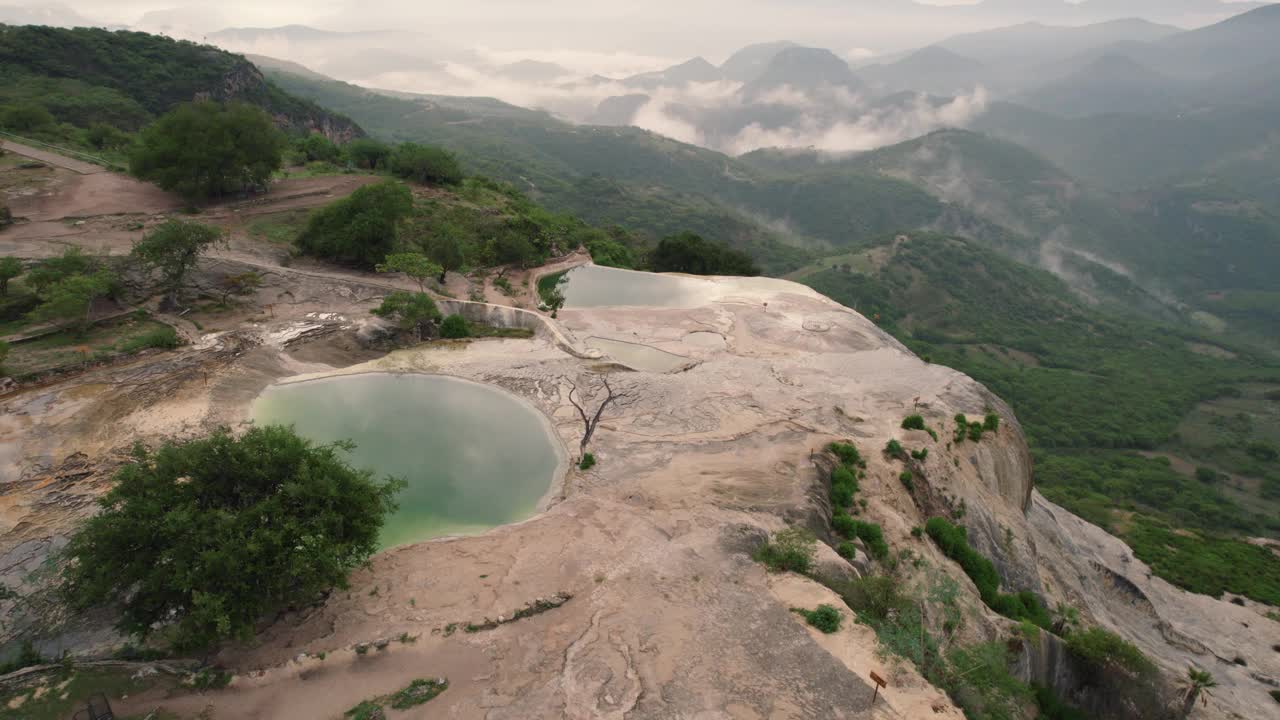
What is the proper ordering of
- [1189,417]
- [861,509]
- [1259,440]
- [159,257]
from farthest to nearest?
[1189,417] < [1259,440] < [159,257] < [861,509]

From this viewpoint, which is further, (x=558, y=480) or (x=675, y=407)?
(x=675, y=407)

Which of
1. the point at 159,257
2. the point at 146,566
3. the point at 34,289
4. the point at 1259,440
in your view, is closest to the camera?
the point at 146,566

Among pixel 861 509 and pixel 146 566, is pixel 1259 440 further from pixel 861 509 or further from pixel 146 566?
pixel 146 566

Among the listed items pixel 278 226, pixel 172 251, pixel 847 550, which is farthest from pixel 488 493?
pixel 278 226

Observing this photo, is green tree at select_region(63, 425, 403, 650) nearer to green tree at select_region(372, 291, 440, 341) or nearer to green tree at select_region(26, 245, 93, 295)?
green tree at select_region(372, 291, 440, 341)

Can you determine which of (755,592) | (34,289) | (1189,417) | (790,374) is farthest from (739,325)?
(1189,417)
